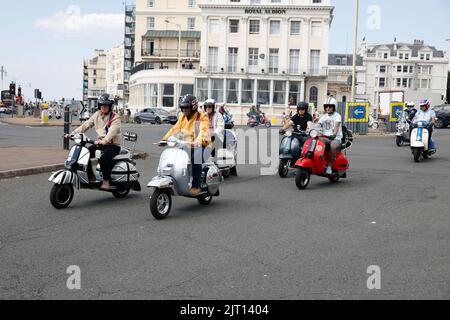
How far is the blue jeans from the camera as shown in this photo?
923cm

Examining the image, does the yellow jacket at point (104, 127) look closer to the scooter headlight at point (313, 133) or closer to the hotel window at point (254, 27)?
the scooter headlight at point (313, 133)

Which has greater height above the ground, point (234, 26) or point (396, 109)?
point (234, 26)

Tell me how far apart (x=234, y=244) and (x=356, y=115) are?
28081 millimetres

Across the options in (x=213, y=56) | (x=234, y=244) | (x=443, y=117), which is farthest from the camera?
(x=213, y=56)

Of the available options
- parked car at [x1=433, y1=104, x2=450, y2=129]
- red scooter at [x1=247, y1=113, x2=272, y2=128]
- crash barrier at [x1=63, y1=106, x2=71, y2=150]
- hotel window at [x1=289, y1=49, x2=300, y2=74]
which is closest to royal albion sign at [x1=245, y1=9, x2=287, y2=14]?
hotel window at [x1=289, y1=49, x2=300, y2=74]

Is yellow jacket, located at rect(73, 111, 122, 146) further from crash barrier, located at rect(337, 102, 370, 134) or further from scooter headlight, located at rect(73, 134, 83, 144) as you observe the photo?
crash barrier, located at rect(337, 102, 370, 134)

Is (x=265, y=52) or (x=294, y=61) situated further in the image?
(x=294, y=61)

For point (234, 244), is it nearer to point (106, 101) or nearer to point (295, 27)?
point (106, 101)

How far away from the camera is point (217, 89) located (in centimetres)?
6838

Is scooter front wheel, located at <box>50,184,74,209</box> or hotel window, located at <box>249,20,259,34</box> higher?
hotel window, located at <box>249,20,259,34</box>

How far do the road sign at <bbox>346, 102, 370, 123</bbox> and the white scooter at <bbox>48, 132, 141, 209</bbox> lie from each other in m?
25.0

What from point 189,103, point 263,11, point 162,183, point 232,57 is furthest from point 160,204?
point 263,11
